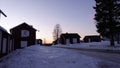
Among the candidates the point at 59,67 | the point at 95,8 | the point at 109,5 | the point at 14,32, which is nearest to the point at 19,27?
the point at 14,32

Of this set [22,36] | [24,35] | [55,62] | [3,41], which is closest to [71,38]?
[24,35]

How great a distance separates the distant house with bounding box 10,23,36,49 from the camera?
5175 cm

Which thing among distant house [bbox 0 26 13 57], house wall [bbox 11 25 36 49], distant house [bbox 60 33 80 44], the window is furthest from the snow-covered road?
distant house [bbox 60 33 80 44]

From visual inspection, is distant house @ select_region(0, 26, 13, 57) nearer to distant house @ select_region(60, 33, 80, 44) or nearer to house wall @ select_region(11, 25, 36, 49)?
house wall @ select_region(11, 25, 36, 49)

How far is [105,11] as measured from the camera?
46406 millimetres

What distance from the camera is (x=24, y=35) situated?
5209 centimetres

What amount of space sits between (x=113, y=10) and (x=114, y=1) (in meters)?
2.03

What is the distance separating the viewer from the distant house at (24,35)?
51.8 metres

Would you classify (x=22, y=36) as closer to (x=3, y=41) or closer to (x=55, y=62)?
(x=3, y=41)

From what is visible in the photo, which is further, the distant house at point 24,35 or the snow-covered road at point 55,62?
the distant house at point 24,35

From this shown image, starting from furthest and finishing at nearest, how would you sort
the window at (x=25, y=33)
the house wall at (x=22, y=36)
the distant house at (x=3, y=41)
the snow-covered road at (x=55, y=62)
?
the window at (x=25, y=33) < the house wall at (x=22, y=36) < the distant house at (x=3, y=41) < the snow-covered road at (x=55, y=62)

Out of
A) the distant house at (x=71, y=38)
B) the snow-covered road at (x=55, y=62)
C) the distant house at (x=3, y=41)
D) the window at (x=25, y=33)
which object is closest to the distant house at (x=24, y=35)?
the window at (x=25, y=33)

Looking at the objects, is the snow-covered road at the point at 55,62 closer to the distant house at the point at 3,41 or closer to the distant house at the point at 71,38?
the distant house at the point at 3,41

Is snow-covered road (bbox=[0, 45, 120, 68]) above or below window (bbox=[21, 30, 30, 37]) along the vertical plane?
below
